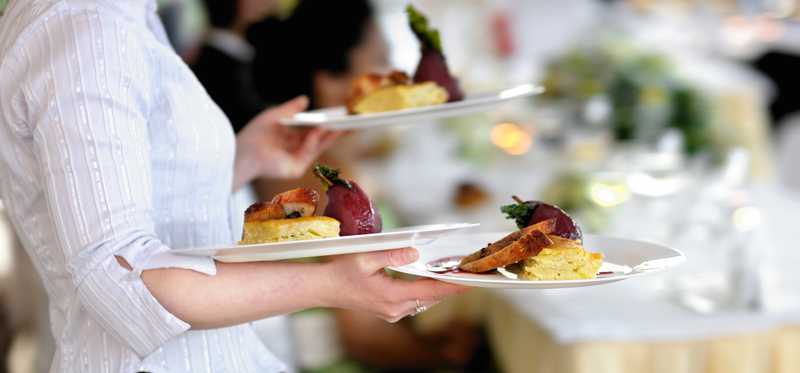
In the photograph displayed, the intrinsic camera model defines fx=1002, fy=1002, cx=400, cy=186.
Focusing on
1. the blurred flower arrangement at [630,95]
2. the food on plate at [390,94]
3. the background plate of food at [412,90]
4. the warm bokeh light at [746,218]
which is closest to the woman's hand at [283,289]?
the background plate of food at [412,90]

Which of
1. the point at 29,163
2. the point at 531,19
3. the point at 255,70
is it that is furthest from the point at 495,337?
the point at 531,19

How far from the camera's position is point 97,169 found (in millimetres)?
1011

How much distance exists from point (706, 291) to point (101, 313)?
153cm

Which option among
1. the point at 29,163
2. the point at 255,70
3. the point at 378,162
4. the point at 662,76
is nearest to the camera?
the point at 29,163

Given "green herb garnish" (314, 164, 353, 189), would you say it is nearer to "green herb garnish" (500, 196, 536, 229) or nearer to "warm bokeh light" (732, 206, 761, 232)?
"green herb garnish" (500, 196, 536, 229)

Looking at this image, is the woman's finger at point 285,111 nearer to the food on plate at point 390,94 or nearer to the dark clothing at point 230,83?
the food on plate at point 390,94

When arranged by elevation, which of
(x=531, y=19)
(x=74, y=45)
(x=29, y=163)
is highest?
(x=531, y=19)

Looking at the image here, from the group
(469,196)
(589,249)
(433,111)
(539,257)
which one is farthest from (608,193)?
(539,257)

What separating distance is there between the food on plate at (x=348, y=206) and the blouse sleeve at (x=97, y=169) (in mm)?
148

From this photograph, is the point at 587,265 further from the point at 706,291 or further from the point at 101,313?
the point at 706,291

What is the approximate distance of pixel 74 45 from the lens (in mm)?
1046

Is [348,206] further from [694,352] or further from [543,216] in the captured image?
[694,352]

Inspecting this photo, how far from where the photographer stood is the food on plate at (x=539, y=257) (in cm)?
106

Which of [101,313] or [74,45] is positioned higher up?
[74,45]
